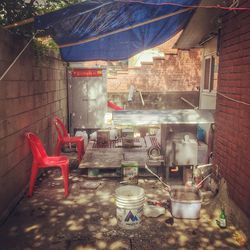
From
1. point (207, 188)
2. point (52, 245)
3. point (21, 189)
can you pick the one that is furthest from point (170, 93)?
point (52, 245)

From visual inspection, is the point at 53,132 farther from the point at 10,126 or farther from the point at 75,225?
the point at 75,225

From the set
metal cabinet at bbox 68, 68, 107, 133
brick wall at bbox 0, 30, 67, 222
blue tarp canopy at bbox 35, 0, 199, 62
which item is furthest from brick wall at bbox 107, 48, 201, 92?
blue tarp canopy at bbox 35, 0, 199, 62

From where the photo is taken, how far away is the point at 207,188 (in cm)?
662

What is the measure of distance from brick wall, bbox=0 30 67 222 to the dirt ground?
55cm

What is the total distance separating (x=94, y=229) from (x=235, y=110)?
3.37 m

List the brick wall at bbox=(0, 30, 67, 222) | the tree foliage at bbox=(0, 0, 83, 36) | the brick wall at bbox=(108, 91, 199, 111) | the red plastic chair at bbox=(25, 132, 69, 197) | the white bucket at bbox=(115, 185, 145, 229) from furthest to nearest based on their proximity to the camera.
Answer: the brick wall at bbox=(108, 91, 199, 111) → the red plastic chair at bbox=(25, 132, 69, 197) → the tree foliage at bbox=(0, 0, 83, 36) → the brick wall at bbox=(0, 30, 67, 222) → the white bucket at bbox=(115, 185, 145, 229)

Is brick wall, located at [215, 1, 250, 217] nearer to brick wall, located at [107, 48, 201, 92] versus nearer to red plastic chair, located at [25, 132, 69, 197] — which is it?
red plastic chair, located at [25, 132, 69, 197]

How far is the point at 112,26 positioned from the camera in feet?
20.4

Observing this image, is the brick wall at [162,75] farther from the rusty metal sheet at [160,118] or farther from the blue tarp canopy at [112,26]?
the rusty metal sheet at [160,118]

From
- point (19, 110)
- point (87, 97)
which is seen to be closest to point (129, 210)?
point (19, 110)

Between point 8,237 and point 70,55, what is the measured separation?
196 inches

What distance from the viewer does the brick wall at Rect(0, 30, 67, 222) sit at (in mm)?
5281

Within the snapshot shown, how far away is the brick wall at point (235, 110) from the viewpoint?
4.70m

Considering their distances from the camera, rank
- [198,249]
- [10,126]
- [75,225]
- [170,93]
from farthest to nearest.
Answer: [170,93]
[10,126]
[75,225]
[198,249]
